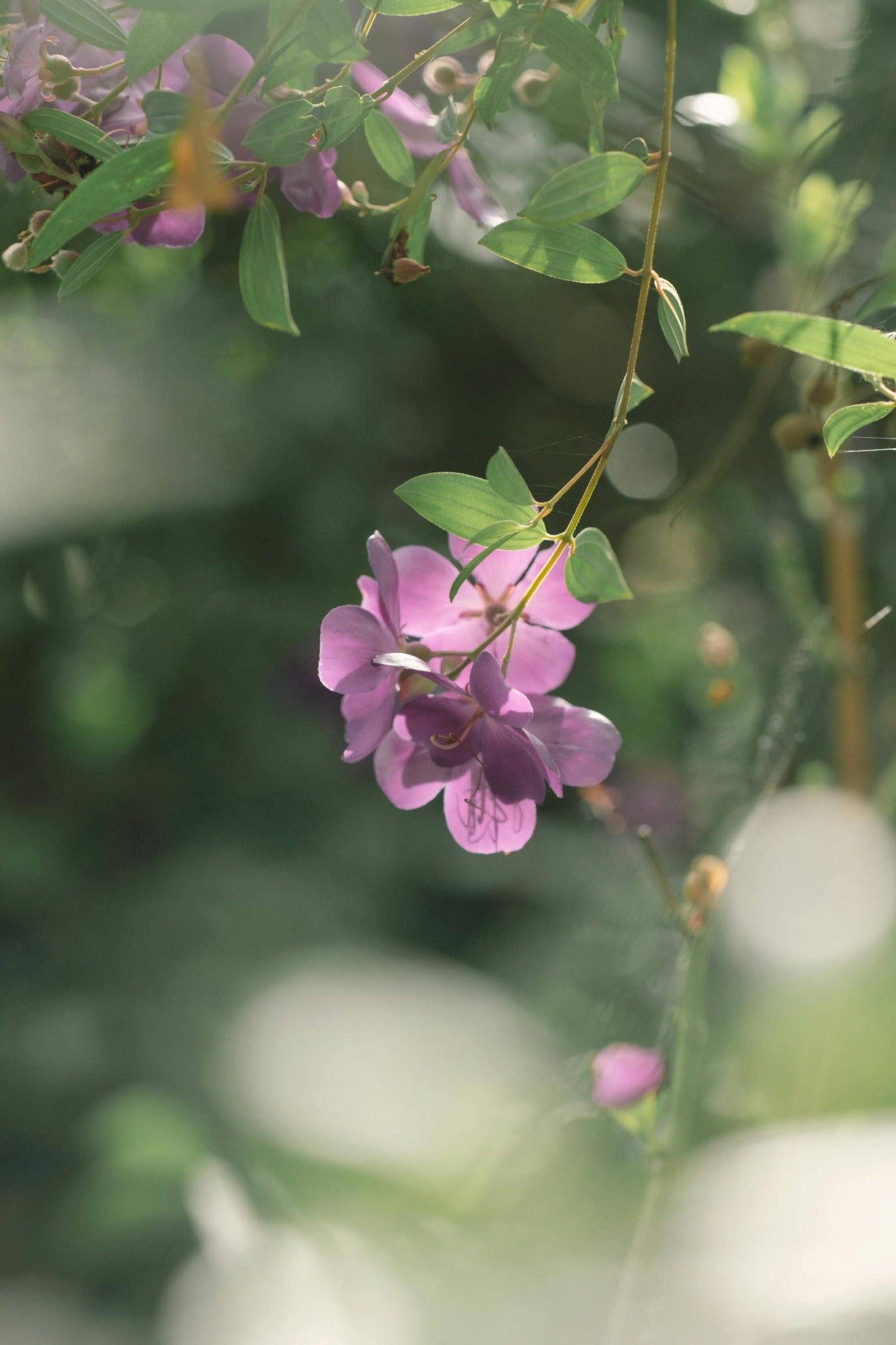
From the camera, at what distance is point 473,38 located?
0.27m

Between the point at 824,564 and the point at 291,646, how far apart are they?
48 cm

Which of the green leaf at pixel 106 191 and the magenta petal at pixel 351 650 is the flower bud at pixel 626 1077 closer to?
the magenta petal at pixel 351 650

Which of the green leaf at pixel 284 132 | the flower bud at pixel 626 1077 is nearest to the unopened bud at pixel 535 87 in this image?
the green leaf at pixel 284 132

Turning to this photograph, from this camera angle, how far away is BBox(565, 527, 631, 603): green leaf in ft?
0.80

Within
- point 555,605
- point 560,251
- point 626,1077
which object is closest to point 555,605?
point 555,605

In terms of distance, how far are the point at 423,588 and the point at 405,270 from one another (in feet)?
0.31

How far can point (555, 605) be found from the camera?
31 centimetres

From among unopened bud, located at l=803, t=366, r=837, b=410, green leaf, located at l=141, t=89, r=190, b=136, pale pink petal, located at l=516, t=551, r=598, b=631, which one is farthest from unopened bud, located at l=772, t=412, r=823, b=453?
green leaf, located at l=141, t=89, r=190, b=136

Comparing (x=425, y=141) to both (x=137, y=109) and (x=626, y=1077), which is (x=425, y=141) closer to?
(x=137, y=109)

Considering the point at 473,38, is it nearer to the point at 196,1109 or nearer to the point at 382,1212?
the point at 382,1212

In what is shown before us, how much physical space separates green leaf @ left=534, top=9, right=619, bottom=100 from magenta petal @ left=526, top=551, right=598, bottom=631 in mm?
123

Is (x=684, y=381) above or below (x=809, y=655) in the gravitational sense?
above

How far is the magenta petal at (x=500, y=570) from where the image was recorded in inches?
13.0

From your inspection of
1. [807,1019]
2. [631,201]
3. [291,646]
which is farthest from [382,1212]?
[631,201]
